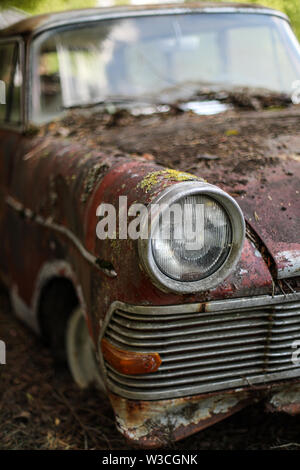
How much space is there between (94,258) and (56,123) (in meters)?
1.29

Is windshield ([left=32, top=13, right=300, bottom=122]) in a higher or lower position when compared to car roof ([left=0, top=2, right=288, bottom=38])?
lower

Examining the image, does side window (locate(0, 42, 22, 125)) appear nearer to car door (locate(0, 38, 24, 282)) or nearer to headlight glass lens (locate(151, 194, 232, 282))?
car door (locate(0, 38, 24, 282))

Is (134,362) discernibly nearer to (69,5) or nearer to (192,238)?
(192,238)

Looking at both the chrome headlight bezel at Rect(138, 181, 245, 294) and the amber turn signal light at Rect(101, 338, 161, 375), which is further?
the amber turn signal light at Rect(101, 338, 161, 375)

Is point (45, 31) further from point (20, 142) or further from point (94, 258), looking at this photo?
point (94, 258)

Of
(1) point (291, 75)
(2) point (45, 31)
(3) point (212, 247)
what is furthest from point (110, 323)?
(1) point (291, 75)

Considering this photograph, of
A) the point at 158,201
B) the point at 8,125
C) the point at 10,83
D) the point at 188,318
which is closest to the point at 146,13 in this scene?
the point at 10,83

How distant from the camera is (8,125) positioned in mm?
3195

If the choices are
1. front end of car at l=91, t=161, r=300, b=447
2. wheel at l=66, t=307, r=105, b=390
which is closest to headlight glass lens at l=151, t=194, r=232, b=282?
front end of car at l=91, t=161, r=300, b=447

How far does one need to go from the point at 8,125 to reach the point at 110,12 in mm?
885

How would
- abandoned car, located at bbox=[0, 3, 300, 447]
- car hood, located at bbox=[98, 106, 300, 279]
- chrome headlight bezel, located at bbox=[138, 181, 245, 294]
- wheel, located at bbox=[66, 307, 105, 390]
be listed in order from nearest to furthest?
chrome headlight bezel, located at bbox=[138, 181, 245, 294] < abandoned car, located at bbox=[0, 3, 300, 447] < car hood, located at bbox=[98, 106, 300, 279] < wheel, located at bbox=[66, 307, 105, 390]

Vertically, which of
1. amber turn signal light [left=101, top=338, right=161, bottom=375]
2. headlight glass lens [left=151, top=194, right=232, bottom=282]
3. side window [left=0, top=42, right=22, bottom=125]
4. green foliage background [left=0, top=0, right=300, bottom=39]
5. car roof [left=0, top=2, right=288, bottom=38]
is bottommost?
amber turn signal light [left=101, top=338, right=161, bottom=375]

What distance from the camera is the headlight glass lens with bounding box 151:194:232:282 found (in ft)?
5.05

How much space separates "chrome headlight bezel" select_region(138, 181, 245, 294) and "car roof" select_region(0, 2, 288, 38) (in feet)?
5.85
